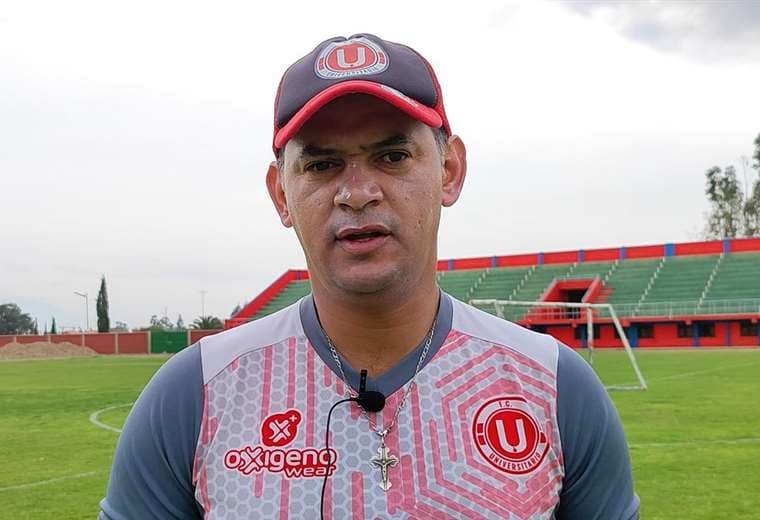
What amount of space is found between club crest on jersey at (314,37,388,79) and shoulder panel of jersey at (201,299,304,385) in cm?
56

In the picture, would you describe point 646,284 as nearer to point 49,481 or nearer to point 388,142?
point 49,481

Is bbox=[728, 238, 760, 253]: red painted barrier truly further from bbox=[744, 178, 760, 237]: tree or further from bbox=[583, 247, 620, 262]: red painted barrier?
bbox=[744, 178, 760, 237]: tree

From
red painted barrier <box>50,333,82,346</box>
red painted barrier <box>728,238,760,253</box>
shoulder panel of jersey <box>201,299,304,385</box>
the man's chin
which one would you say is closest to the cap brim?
the man's chin

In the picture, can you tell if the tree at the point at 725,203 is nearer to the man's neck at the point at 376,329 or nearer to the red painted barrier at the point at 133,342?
the red painted barrier at the point at 133,342

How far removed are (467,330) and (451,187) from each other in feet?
1.05

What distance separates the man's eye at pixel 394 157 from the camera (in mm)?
1684

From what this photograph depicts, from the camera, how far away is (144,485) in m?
1.69

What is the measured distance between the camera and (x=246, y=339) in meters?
1.89

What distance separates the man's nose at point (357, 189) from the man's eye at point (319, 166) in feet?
0.13

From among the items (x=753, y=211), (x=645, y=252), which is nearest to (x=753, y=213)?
(x=753, y=211)

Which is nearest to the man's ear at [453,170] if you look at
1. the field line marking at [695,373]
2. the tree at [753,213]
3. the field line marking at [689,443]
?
the field line marking at [689,443]

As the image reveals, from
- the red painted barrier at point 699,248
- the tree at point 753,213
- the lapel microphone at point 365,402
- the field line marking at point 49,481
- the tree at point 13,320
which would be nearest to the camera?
the lapel microphone at point 365,402

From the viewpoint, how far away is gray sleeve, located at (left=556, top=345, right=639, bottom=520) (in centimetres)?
173

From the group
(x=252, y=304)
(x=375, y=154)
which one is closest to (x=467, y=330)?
(x=375, y=154)
